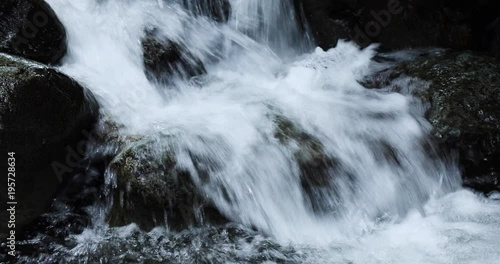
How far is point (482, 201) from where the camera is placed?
5.16 metres

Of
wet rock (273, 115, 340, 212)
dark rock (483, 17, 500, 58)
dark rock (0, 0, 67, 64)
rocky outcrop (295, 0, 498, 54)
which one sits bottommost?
wet rock (273, 115, 340, 212)

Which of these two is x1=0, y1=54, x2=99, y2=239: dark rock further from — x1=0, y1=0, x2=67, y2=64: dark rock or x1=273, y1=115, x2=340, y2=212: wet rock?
x1=273, y1=115, x2=340, y2=212: wet rock

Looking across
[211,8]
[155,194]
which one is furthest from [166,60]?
[155,194]

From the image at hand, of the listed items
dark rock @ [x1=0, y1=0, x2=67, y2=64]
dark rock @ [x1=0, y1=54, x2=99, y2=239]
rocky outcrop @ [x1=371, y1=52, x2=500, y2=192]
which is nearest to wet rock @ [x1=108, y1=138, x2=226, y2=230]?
dark rock @ [x1=0, y1=54, x2=99, y2=239]

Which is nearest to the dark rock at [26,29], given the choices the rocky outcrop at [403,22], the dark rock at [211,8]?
the dark rock at [211,8]

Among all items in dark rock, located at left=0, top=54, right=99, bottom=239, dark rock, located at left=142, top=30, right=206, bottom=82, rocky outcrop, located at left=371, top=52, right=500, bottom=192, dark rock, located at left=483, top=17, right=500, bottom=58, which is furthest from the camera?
dark rock, located at left=483, top=17, right=500, bottom=58

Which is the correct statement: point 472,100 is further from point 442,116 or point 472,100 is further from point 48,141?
point 48,141

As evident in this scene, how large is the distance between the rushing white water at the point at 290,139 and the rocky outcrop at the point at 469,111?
18 cm

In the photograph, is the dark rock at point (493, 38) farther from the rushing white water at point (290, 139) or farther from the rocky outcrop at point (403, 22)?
the rushing white water at point (290, 139)

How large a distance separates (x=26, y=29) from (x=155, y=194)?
2.66m

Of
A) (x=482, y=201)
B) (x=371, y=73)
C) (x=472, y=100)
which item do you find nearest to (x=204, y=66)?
(x=371, y=73)

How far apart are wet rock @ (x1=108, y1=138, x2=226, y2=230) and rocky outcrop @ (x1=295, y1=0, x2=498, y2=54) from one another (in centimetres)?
405

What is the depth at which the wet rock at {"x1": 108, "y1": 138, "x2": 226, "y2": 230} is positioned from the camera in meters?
4.50

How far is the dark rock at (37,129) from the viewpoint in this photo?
4457 mm
